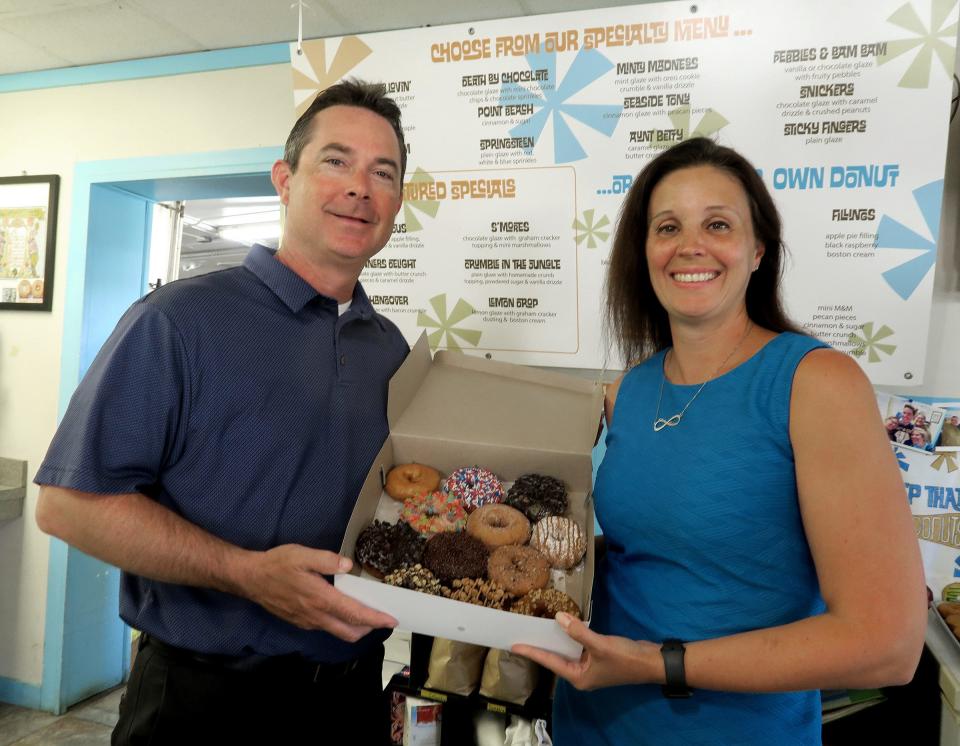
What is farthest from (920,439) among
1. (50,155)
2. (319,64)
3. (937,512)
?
(50,155)

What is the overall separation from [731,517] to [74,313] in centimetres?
328

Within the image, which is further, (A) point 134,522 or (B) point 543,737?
(B) point 543,737

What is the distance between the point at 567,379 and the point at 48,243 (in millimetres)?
2949

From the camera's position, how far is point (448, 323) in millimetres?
2453

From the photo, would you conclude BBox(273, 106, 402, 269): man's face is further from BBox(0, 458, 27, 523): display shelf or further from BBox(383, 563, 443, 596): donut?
BBox(0, 458, 27, 523): display shelf

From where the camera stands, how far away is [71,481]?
45.3 inches

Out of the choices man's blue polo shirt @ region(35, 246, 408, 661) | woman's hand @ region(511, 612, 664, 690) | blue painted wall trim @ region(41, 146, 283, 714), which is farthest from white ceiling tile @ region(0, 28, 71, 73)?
woman's hand @ region(511, 612, 664, 690)

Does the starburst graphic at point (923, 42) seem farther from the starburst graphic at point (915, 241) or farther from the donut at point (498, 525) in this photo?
the donut at point (498, 525)

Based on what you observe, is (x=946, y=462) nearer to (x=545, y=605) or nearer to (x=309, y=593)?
(x=545, y=605)

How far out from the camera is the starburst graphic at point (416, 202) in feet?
7.87

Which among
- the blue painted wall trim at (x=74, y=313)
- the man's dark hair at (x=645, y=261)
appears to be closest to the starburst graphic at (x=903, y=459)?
the man's dark hair at (x=645, y=261)

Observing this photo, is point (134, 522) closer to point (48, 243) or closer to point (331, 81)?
point (331, 81)

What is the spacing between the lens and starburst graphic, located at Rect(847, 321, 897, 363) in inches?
79.7

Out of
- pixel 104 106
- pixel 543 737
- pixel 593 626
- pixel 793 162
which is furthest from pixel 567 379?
pixel 104 106
